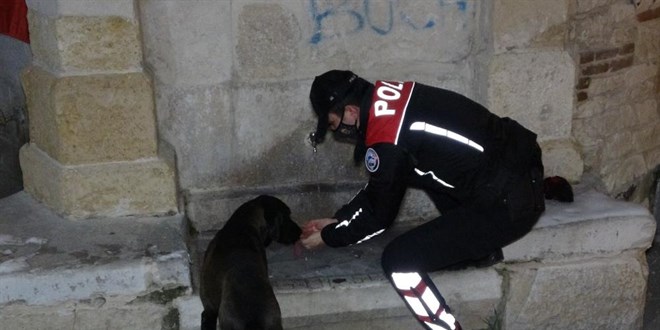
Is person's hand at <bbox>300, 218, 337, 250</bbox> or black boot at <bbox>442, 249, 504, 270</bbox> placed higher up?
person's hand at <bbox>300, 218, 337, 250</bbox>

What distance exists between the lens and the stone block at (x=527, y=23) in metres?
5.32

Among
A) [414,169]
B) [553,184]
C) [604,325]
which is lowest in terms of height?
[604,325]

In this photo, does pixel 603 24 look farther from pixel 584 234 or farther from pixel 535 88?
pixel 584 234

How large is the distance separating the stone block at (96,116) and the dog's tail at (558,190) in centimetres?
227

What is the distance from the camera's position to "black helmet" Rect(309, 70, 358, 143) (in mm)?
4500

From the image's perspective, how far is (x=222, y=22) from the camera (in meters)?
5.29

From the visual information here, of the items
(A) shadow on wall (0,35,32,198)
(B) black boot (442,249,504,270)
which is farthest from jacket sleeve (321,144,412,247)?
(A) shadow on wall (0,35,32,198)

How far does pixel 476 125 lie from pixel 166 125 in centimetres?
184

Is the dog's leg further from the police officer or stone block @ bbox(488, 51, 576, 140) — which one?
stone block @ bbox(488, 51, 576, 140)

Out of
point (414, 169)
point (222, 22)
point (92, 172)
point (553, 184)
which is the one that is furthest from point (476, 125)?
point (92, 172)

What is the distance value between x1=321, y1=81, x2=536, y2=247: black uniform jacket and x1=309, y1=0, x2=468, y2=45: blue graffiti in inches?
36.4

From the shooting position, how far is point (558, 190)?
5.47m

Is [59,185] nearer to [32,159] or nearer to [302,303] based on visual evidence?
[32,159]

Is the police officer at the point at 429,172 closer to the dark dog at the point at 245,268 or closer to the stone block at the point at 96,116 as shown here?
the dark dog at the point at 245,268
